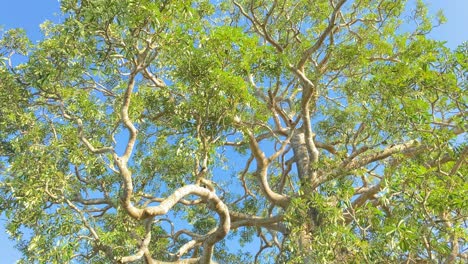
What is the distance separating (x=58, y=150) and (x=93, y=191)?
161 cm

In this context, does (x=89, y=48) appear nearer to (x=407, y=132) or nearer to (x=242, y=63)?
(x=242, y=63)

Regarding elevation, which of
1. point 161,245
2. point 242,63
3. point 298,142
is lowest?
point 161,245

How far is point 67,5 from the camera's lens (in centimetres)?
542

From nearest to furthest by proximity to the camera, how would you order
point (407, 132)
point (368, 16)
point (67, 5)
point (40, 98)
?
1. point (67, 5)
2. point (407, 132)
3. point (40, 98)
4. point (368, 16)

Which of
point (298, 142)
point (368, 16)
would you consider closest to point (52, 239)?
point (298, 142)

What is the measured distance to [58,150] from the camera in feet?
22.4

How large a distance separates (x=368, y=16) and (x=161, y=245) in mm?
6889

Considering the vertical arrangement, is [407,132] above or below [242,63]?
below

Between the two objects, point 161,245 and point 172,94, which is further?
point 161,245

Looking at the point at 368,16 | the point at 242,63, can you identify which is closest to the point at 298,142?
the point at 368,16

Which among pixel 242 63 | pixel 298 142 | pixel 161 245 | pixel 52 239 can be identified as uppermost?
pixel 298 142

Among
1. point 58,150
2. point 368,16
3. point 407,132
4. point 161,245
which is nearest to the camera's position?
point 407,132

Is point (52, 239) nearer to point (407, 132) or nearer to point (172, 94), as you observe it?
point (172, 94)

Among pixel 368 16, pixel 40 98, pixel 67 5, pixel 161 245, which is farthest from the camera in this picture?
pixel 368 16
